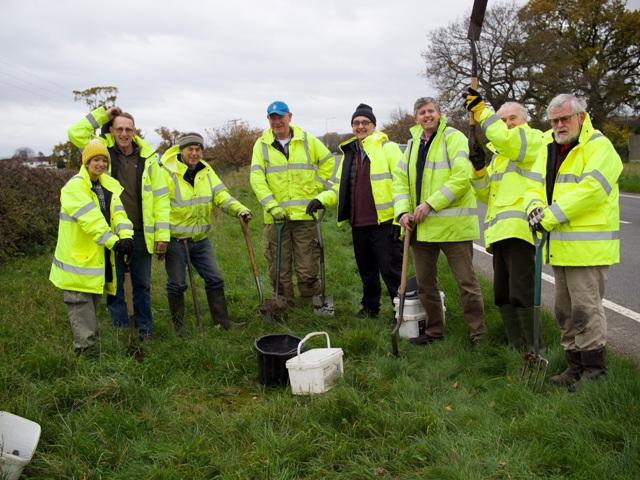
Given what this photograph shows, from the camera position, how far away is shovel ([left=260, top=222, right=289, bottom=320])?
590 centimetres

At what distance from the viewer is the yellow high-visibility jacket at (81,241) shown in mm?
4555

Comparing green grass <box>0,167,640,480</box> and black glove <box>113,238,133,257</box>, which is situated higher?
black glove <box>113,238,133,257</box>

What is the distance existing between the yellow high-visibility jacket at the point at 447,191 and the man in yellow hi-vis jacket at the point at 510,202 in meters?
0.15

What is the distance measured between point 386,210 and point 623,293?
10.4ft

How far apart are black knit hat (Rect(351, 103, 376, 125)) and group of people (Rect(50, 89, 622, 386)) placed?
0.9 inches

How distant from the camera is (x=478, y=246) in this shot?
1068 cm

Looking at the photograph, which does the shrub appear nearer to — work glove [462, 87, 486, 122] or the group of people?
the group of people

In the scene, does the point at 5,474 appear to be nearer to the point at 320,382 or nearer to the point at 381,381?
the point at 320,382

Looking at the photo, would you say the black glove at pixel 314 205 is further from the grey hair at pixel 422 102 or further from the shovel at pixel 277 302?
the grey hair at pixel 422 102

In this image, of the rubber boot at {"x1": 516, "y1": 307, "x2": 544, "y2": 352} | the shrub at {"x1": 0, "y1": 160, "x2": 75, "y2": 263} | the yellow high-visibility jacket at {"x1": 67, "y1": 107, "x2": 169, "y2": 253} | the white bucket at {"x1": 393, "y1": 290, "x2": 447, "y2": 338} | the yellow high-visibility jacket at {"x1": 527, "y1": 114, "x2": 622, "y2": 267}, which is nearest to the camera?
the yellow high-visibility jacket at {"x1": 527, "y1": 114, "x2": 622, "y2": 267}

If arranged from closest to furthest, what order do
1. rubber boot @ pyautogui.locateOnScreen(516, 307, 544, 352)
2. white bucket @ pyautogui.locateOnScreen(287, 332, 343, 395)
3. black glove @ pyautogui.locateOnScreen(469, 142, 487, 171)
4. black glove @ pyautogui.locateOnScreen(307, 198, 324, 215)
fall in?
white bucket @ pyautogui.locateOnScreen(287, 332, 343, 395), rubber boot @ pyautogui.locateOnScreen(516, 307, 544, 352), black glove @ pyautogui.locateOnScreen(469, 142, 487, 171), black glove @ pyautogui.locateOnScreen(307, 198, 324, 215)

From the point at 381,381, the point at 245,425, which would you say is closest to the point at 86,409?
the point at 245,425

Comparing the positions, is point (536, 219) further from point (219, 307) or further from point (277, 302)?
point (219, 307)

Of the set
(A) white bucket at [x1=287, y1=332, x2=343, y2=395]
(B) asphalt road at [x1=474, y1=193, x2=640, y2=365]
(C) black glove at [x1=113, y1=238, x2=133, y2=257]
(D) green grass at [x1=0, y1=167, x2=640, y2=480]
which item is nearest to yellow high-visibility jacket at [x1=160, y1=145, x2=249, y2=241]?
(C) black glove at [x1=113, y1=238, x2=133, y2=257]
